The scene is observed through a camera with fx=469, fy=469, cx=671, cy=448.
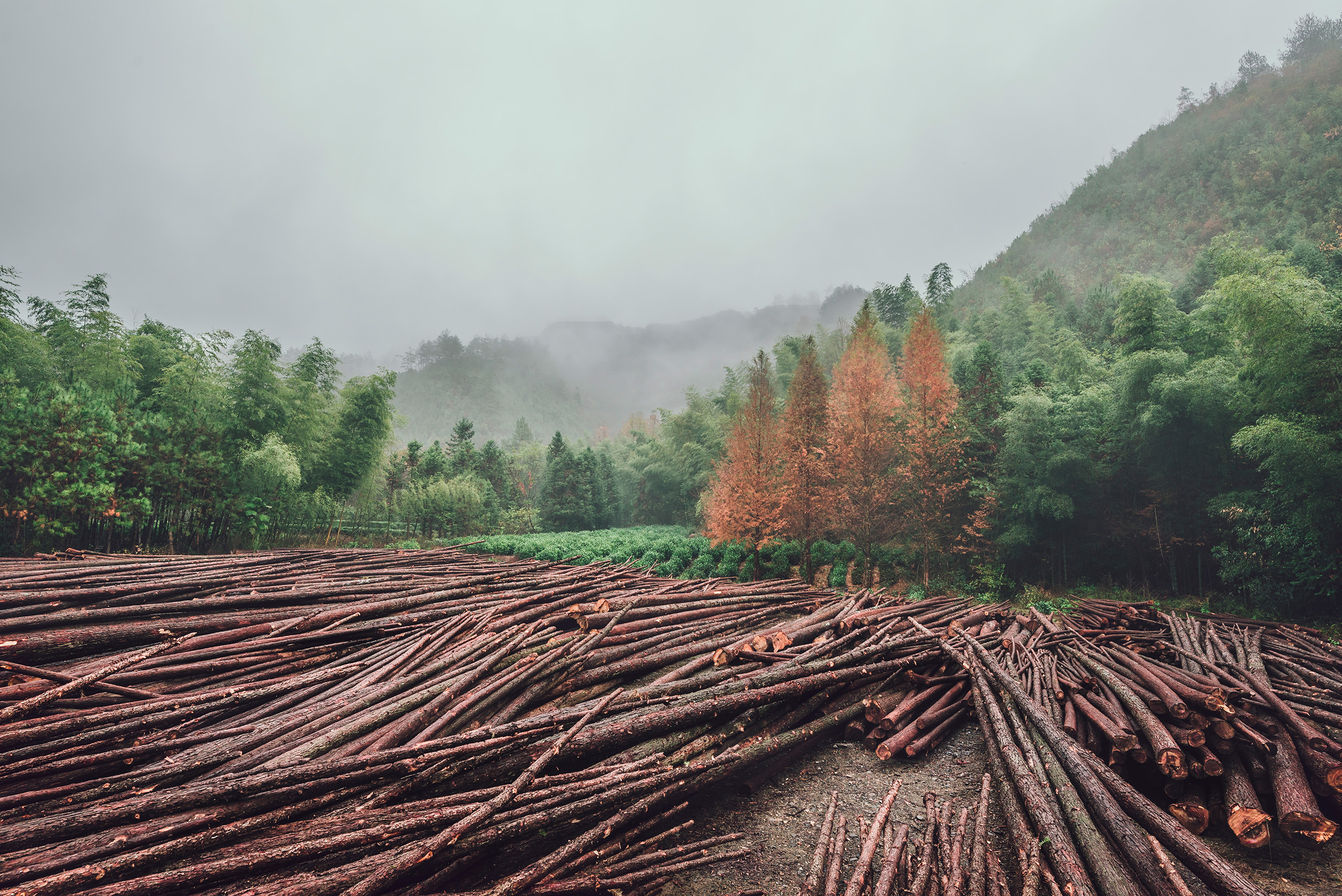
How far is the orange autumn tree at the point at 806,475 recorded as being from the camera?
41.7 ft

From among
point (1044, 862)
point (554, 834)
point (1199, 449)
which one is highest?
Result: point (1199, 449)

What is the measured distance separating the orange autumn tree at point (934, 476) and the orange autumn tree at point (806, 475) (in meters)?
2.13

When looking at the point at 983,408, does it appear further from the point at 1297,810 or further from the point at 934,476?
the point at 1297,810

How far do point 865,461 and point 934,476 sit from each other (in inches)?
69.4

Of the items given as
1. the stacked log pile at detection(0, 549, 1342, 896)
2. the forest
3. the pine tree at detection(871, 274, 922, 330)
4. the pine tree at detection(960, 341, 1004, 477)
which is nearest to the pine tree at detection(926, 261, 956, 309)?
the pine tree at detection(871, 274, 922, 330)

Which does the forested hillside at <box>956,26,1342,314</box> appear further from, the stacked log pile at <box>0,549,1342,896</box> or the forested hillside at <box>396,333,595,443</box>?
the forested hillside at <box>396,333,595,443</box>

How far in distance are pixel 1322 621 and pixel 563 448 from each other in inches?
1408

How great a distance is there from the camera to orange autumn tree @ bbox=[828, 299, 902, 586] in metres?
12.8

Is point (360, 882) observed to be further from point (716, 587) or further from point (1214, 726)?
point (716, 587)

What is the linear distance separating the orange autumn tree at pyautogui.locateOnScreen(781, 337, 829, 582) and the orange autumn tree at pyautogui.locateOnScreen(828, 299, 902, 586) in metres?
0.33

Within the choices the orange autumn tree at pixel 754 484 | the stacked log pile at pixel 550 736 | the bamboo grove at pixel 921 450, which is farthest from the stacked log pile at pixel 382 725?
the bamboo grove at pixel 921 450

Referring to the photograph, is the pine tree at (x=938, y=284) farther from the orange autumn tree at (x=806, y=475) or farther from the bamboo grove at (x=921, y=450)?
the orange autumn tree at (x=806, y=475)

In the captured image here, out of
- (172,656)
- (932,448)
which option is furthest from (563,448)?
(172,656)

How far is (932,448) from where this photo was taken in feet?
40.4
